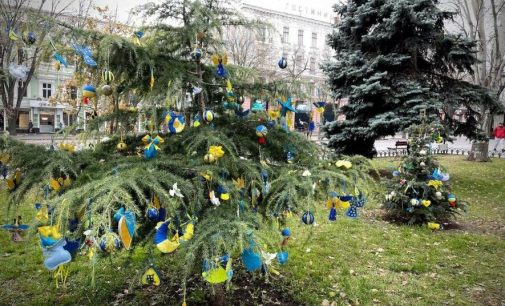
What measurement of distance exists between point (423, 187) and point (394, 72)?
551 centimetres

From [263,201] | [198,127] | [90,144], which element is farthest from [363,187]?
[90,144]

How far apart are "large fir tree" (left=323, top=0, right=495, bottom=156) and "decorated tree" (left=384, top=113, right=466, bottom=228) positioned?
10.5ft

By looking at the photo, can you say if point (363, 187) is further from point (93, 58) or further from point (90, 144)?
point (90, 144)

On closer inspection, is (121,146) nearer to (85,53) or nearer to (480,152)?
(85,53)

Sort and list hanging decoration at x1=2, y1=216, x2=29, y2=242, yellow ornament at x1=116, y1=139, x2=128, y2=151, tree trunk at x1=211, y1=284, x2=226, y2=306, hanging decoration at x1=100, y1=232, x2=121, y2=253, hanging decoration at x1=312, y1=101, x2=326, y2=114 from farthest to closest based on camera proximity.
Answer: tree trunk at x1=211, y1=284, x2=226, y2=306 < hanging decoration at x1=312, y1=101, x2=326, y2=114 < yellow ornament at x1=116, y1=139, x2=128, y2=151 < hanging decoration at x1=2, y1=216, x2=29, y2=242 < hanging decoration at x1=100, y1=232, x2=121, y2=253

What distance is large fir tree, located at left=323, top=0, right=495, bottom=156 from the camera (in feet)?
33.0

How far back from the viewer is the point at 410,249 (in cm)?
546

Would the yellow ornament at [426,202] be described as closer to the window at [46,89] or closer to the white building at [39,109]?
the white building at [39,109]

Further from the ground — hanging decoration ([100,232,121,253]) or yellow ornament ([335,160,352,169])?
yellow ornament ([335,160,352,169])

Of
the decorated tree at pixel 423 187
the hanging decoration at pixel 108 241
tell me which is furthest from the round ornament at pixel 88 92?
the decorated tree at pixel 423 187

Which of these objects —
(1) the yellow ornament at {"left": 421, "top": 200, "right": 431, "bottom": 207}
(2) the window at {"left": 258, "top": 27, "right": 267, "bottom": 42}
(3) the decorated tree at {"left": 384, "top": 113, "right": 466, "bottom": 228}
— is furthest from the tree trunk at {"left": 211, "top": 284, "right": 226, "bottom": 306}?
(1) the yellow ornament at {"left": 421, "top": 200, "right": 431, "bottom": 207}

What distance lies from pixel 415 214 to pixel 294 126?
4.24 m

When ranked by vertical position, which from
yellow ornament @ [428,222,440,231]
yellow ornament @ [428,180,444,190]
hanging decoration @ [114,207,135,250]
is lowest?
yellow ornament @ [428,222,440,231]

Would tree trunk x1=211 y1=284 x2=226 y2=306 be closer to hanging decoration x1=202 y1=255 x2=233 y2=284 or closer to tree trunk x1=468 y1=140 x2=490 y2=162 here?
hanging decoration x1=202 y1=255 x2=233 y2=284
